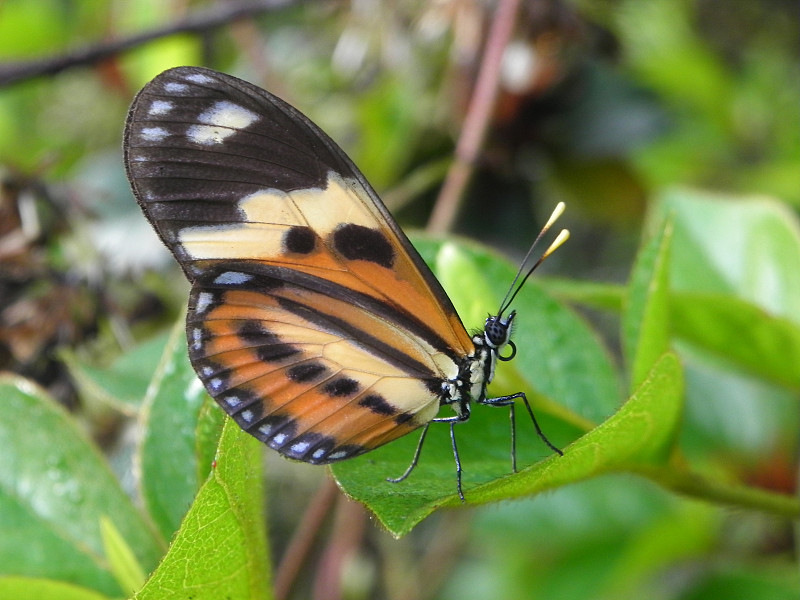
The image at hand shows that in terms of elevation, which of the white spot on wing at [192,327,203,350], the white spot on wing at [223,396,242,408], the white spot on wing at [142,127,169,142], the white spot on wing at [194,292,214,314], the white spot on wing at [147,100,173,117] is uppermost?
the white spot on wing at [147,100,173,117]

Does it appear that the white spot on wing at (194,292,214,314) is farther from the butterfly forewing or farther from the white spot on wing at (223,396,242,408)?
the white spot on wing at (223,396,242,408)

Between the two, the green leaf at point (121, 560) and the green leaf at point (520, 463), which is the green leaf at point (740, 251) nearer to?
the green leaf at point (520, 463)

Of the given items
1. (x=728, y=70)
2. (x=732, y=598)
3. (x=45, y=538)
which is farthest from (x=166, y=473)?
(x=728, y=70)

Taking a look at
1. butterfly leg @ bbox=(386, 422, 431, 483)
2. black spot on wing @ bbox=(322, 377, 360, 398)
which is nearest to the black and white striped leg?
butterfly leg @ bbox=(386, 422, 431, 483)

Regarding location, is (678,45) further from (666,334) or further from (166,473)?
(166,473)

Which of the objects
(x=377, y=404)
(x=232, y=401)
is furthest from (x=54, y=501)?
(x=377, y=404)

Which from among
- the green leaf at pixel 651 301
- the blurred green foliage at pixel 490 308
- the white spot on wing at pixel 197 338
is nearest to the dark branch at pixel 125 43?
the blurred green foliage at pixel 490 308
